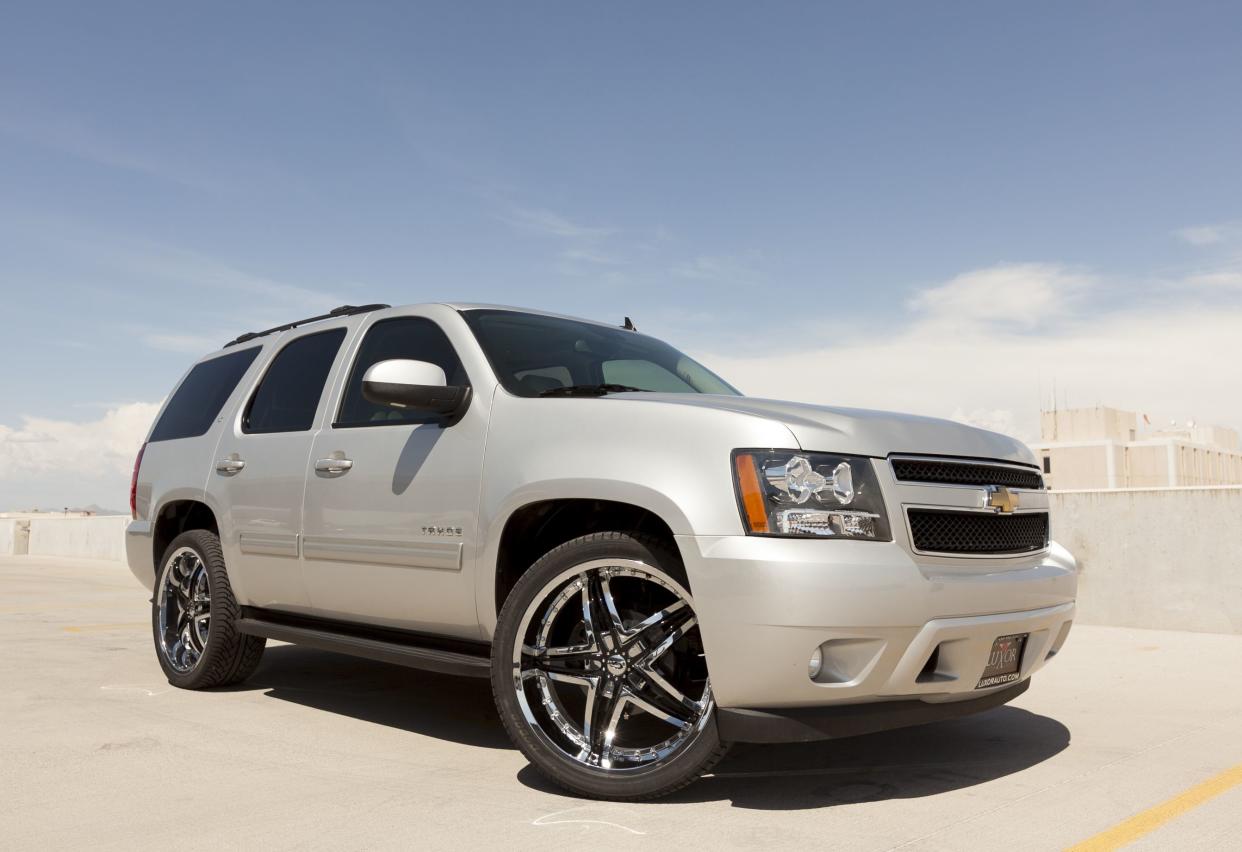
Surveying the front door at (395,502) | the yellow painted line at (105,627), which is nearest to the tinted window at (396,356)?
the front door at (395,502)

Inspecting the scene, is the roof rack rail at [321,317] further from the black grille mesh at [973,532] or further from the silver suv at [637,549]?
the black grille mesh at [973,532]

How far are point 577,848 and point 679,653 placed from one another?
0.83 meters

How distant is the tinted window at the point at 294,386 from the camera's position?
5.45 metres

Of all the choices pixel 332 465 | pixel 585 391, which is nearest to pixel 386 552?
pixel 332 465

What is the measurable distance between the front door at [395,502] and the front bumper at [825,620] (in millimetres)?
1216

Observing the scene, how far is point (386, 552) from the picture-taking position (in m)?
4.61

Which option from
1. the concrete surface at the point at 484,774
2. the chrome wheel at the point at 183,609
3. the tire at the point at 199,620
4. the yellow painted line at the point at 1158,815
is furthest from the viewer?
the chrome wheel at the point at 183,609

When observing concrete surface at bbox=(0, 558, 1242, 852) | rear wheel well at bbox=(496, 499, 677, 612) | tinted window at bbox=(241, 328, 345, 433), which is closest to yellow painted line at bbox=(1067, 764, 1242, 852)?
concrete surface at bbox=(0, 558, 1242, 852)

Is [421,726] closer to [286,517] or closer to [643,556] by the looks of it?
[286,517]


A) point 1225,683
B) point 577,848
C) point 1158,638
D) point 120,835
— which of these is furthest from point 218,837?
point 1158,638

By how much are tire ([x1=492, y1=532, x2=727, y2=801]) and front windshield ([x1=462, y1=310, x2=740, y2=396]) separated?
2.84 ft

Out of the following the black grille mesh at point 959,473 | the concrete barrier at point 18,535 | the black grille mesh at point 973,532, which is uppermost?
the black grille mesh at point 959,473

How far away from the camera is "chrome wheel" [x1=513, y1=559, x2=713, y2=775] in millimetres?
3711

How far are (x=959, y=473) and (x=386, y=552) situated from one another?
7.79 feet
